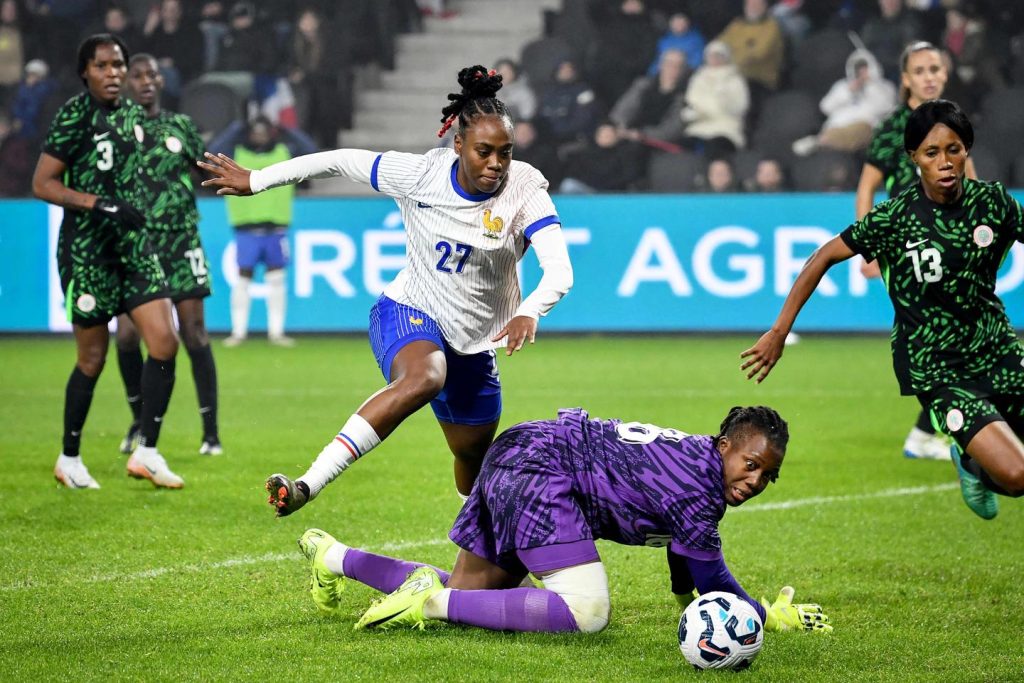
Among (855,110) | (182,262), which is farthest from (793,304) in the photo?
(855,110)

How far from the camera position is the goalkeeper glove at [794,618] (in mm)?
5012

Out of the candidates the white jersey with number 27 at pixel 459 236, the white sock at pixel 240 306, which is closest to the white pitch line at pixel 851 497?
the white jersey with number 27 at pixel 459 236

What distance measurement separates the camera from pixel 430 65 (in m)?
19.7

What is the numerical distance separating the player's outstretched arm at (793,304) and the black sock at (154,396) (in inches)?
145

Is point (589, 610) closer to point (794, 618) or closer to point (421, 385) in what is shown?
point (794, 618)

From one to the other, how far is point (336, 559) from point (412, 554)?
3.67ft

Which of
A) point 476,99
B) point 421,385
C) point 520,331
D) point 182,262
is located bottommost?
point 182,262

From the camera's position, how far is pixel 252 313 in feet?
51.1

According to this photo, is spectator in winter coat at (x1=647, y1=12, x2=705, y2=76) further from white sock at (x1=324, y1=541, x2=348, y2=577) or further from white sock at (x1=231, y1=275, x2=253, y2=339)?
white sock at (x1=324, y1=541, x2=348, y2=577)

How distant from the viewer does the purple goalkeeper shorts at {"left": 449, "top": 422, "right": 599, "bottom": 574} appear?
473 cm

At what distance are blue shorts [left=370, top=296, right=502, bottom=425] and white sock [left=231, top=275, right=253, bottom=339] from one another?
31.1 ft

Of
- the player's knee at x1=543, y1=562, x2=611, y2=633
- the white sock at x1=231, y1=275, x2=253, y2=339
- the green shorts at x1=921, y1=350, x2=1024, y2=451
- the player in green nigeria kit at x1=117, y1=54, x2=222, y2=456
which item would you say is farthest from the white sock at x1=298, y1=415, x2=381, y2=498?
the white sock at x1=231, y1=275, x2=253, y2=339

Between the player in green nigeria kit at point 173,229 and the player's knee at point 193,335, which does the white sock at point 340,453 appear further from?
the player's knee at point 193,335

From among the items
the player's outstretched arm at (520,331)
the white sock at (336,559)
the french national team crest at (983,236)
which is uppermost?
the french national team crest at (983,236)
